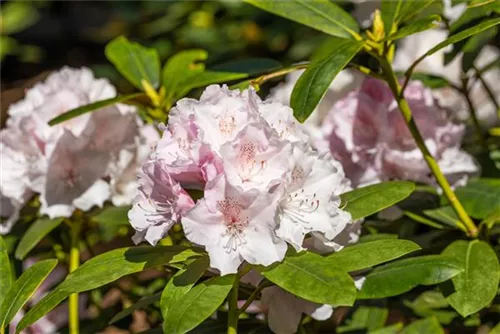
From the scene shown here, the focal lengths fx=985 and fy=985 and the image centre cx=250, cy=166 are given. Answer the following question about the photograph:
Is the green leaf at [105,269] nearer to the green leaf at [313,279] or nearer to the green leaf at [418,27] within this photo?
the green leaf at [313,279]

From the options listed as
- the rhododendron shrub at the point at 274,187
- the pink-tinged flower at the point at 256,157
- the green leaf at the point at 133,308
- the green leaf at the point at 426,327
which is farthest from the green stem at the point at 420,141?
the green leaf at the point at 133,308

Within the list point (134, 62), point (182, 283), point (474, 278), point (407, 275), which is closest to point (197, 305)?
point (182, 283)

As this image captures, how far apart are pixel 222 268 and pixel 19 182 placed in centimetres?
54

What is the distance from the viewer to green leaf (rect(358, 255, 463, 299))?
1112 millimetres

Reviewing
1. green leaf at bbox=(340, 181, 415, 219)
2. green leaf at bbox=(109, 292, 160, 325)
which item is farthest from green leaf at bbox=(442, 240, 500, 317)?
green leaf at bbox=(109, 292, 160, 325)

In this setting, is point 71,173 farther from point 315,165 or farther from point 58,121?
point 315,165

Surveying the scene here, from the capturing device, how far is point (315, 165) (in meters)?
1.10

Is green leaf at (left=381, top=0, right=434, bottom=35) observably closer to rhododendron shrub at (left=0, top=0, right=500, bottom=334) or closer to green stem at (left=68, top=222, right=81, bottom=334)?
rhododendron shrub at (left=0, top=0, right=500, bottom=334)

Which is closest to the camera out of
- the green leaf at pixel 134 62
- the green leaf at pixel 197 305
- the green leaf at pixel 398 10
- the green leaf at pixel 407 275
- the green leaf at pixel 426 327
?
the green leaf at pixel 197 305

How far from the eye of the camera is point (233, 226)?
3.40 feet

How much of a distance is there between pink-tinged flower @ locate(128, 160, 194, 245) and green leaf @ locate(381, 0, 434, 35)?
393 mm

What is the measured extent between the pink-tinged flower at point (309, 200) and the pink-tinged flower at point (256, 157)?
1cm

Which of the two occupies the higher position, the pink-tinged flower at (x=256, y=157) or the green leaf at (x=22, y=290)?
the pink-tinged flower at (x=256, y=157)

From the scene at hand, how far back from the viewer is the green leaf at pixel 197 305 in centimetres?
99
